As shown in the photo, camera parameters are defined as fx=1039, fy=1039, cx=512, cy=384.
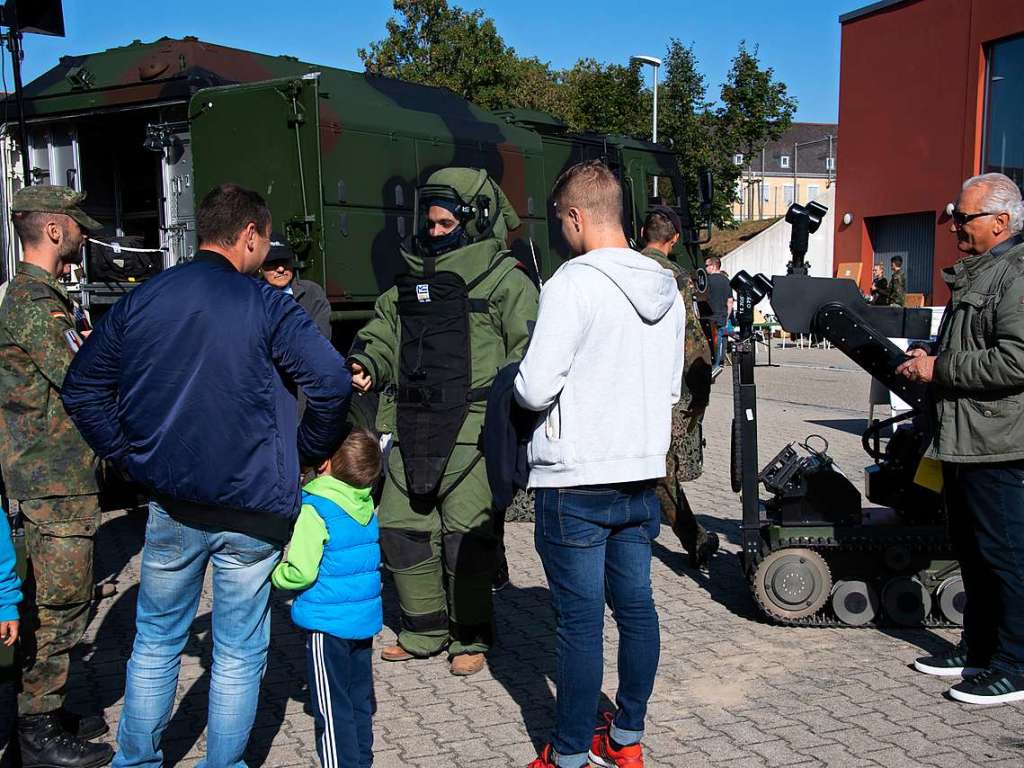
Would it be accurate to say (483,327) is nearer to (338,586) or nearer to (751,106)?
(338,586)

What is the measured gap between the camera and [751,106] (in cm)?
3027

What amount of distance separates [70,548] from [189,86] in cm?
520

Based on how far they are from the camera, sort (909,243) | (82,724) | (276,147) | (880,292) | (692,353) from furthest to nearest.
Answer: (909,243) → (880,292) → (276,147) → (692,353) → (82,724)

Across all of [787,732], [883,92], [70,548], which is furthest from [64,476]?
[883,92]

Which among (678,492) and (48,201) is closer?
(48,201)

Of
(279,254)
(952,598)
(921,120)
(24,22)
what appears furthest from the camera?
(921,120)

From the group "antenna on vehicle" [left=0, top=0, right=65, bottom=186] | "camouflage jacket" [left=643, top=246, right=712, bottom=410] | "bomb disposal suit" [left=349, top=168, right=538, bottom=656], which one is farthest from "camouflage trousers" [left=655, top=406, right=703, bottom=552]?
"antenna on vehicle" [left=0, top=0, right=65, bottom=186]

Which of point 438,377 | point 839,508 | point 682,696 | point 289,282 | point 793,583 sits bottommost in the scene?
point 682,696

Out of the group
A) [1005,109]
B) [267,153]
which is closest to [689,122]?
[1005,109]

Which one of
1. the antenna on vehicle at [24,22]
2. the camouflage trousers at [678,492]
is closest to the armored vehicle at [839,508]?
the camouflage trousers at [678,492]

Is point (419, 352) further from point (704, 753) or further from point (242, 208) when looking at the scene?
point (704, 753)

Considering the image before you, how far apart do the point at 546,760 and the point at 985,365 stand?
87.1 inches

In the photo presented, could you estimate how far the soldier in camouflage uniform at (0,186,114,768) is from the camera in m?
3.71

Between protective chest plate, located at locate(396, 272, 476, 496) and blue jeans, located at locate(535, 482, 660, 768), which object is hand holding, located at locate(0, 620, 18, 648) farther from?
protective chest plate, located at locate(396, 272, 476, 496)
